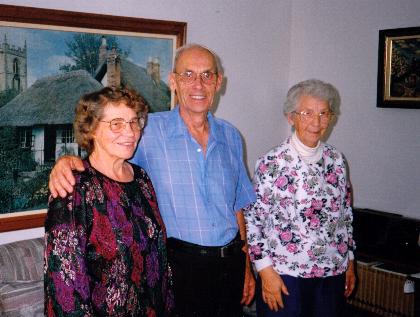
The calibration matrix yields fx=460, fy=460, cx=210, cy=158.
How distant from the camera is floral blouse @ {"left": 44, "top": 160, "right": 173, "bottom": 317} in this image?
1251 millimetres

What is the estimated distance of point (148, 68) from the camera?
8.75ft

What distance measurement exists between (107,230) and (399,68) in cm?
227

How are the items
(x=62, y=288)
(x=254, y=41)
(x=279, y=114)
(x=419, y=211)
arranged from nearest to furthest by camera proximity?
(x=62, y=288) < (x=419, y=211) < (x=254, y=41) < (x=279, y=114)

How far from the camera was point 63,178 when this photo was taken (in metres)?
1.31

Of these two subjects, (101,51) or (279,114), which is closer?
(101,51)

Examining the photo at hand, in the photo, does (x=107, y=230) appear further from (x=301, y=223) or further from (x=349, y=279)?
(x=349, y=279)

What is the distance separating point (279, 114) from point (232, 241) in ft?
6.07

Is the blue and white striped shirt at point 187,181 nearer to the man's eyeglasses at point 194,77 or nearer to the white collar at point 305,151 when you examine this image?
the man's eyeglasses at point 194,77

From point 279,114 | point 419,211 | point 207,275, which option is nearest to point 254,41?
point 279,114

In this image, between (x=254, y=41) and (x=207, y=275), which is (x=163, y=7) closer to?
(x=254, y=41)

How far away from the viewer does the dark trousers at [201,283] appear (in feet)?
5.68

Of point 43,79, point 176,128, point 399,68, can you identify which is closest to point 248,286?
point 176,128

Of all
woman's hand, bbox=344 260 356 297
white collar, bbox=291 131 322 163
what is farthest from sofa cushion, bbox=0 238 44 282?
woman's hand, bbox=344 260 356 297

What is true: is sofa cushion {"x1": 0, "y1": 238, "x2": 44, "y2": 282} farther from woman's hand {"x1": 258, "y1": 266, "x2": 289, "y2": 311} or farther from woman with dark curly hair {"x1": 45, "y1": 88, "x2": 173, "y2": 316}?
woman's hand {"x1": 258, "y1": 266, "x2": 289, "y2": 311}
